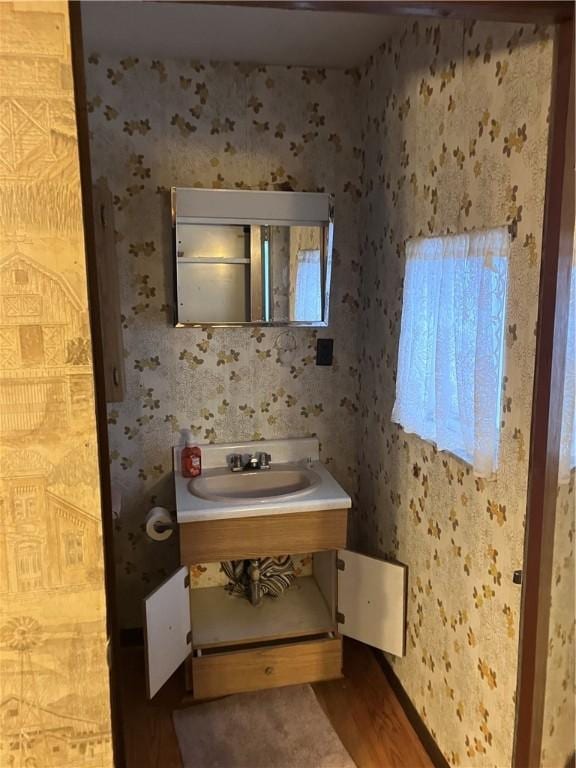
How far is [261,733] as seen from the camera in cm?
214

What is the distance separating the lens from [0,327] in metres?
0.91

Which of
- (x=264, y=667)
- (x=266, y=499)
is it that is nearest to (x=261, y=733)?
(x=264, y=667)

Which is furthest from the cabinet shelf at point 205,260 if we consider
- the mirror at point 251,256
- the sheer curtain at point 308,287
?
the sheer curtain at point 308,287

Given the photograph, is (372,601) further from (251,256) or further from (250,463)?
(251,256)

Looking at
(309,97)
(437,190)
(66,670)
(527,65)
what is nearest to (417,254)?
(437,190)

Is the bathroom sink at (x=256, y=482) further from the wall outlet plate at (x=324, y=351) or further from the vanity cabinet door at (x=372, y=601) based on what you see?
the wall outlet plate at (x=324, y=351)

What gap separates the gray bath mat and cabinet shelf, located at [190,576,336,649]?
226 mm

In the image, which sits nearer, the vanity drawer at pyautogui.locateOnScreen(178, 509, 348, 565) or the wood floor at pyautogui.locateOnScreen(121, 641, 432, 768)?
the wood floor at pyautogui.locateOnScreen(121, 641, 432, 768)

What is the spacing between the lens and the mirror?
2.38 meters

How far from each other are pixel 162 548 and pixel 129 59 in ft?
6.74

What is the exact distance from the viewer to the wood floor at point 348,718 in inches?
80.3

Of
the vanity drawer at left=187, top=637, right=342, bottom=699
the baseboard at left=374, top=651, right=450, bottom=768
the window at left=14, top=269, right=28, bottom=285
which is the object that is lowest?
the baseboard at left=374, top=651, right=450, bottom=768

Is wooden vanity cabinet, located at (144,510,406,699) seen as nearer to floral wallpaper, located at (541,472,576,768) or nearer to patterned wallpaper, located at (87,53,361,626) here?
patterned wallpaper, located at (87,53,361,626)

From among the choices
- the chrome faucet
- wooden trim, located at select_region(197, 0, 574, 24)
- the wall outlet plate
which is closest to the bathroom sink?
the chrome faucet
